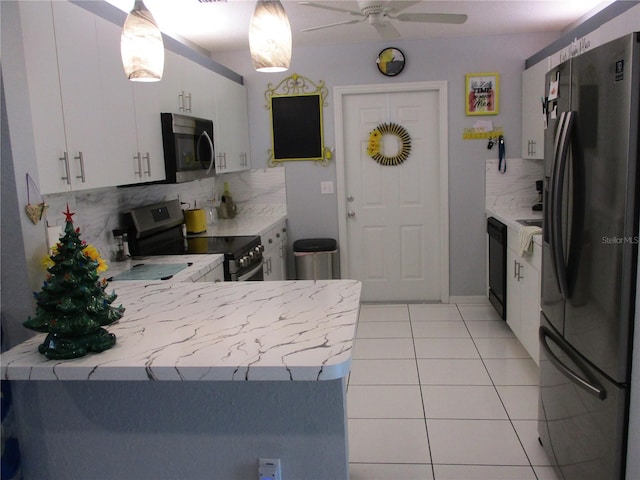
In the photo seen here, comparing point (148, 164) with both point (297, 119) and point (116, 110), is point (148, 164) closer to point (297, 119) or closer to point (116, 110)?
point (116, 110)

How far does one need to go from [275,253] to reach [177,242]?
113cm

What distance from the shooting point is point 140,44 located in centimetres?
146

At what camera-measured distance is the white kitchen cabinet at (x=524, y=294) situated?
3.34m

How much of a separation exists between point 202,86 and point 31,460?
2800 mm

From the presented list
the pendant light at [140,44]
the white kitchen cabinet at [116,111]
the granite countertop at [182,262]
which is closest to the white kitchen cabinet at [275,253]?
the granite countertop at [182,262]

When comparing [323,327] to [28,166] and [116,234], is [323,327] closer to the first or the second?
[28,166]

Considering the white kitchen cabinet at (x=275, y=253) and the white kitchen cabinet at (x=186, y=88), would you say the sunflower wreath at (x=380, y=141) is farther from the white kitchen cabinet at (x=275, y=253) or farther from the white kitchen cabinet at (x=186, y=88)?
the white kitchen cabinet at (x=186, y=88)

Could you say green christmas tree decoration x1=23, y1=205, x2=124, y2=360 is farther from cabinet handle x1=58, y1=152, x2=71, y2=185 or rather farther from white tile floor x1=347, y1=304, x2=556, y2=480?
white tile floor x1=347, y1=304, x2=556, y2=480

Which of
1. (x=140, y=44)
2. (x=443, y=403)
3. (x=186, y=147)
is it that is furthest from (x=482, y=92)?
(x=140, y=44)

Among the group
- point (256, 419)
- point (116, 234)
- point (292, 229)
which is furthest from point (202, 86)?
point (256, 419)

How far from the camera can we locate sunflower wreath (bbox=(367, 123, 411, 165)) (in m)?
4.96

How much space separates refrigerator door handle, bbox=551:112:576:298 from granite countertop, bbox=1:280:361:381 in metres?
0.83

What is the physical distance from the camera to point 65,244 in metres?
1.49

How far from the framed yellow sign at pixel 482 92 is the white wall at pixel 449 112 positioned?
0.17 feet
